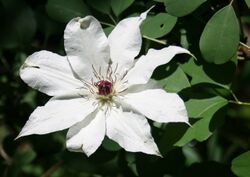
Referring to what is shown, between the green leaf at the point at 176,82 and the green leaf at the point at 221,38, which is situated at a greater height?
the green leaf at the point at 221,38

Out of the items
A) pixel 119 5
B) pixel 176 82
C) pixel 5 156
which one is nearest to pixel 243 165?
pixel 176 82

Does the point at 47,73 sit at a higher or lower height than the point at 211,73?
higher

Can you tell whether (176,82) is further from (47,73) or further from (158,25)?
(47,73)

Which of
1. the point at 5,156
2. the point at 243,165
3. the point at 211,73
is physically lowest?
the point at 5,156

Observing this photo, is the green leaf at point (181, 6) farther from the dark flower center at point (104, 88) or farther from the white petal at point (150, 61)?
the dark flower center at point (104, 88)

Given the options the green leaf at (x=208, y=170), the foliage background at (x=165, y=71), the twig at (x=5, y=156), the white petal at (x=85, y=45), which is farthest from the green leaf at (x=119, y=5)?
the twig at (x=5, y=156)

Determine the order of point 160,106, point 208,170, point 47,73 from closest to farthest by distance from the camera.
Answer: point 160,106
point 47,73
point 208,170

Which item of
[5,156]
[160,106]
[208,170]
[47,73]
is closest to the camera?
[160,106]
